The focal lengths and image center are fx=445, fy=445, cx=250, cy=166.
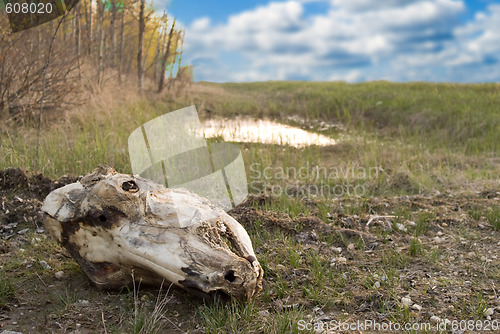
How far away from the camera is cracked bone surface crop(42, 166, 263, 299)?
A: 2.93 meters

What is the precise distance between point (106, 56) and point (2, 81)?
726 centimetres

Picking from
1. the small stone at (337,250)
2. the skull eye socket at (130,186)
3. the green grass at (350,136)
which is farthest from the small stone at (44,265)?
the small stone at (337,250)

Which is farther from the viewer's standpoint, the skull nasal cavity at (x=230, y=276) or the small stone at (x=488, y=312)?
the small stone at (x=488, y=312)

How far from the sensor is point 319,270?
3.74 meters

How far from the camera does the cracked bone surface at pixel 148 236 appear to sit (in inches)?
115

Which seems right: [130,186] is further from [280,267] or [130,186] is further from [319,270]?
[319,270]

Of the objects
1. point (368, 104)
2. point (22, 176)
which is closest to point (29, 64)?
point (22, 176)

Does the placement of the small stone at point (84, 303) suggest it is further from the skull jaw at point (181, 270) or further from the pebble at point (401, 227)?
the pebble at point (401, 227)

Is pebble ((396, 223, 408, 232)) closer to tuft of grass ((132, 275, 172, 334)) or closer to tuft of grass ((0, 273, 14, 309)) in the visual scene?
tuft of grass ((132, 275, 172, 334))

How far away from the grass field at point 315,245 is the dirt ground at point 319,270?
0.01 m

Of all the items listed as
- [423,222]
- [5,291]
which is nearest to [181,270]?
[5,291]

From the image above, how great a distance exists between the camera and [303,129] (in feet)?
42.3

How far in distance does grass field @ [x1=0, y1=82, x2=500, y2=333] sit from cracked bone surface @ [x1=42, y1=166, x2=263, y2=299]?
23cm

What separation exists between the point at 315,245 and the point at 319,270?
63cm
